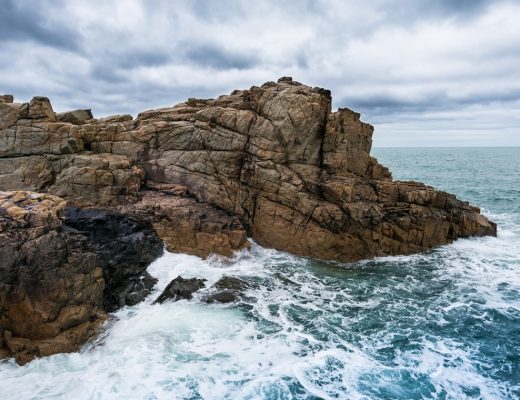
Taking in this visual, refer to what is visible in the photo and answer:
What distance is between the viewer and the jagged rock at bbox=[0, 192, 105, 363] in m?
15.9

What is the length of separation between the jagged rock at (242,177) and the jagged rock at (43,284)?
7.32 m

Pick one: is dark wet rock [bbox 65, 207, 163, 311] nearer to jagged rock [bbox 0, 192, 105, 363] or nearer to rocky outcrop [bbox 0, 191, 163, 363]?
rocky outcrop [bbox 0, 191, 163, 363]

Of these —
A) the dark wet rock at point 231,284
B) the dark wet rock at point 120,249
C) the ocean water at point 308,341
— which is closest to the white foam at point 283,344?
the ocean water at point 308,341

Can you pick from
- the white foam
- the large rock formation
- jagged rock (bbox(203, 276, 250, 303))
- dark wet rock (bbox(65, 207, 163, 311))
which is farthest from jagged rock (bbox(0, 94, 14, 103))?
jagged rock (bbox(203, 276, 250, 303))

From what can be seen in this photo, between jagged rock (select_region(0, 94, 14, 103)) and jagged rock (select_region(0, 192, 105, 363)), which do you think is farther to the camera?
jagged rock (select_region(0, 94, 14, 103))

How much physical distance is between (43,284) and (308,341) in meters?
12.3

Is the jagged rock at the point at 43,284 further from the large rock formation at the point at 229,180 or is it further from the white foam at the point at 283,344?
the large rock formation at the point at 229,180

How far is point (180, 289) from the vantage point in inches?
821

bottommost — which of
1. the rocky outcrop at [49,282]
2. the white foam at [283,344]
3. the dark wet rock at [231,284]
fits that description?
the white foam at [283,344]

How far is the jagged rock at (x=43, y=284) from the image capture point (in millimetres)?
15922

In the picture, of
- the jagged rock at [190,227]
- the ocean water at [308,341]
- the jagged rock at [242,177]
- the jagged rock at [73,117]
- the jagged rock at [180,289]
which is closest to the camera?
the ocean water at [308,341]

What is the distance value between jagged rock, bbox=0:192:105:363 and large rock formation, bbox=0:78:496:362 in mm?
3814

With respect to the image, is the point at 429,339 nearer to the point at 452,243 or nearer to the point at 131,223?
the point at 452,243

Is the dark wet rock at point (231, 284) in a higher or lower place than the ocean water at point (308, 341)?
higher
